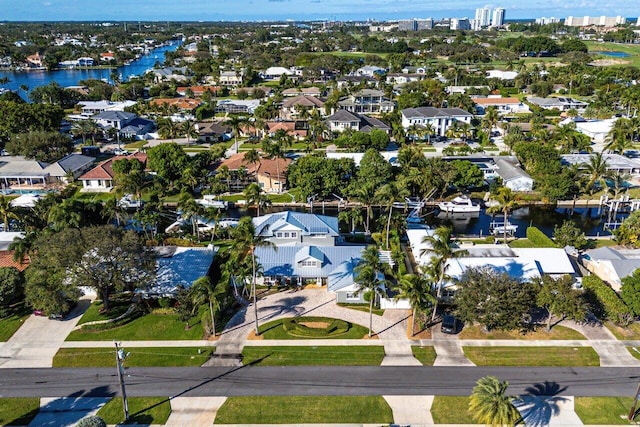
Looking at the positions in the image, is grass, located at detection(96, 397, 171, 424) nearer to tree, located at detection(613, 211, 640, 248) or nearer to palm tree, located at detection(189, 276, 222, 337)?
palm tree, located at detection(189, 276, 222, 337)

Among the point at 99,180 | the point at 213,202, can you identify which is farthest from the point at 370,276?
the point at 99,180

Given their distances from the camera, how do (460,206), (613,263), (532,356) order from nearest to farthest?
(532,356) → (613,263) → (460,206)

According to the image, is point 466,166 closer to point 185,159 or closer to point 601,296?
point 601,296

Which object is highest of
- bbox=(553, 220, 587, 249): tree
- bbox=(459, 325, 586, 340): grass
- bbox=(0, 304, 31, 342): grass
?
bbox=(553, 220, 587, 249): tree

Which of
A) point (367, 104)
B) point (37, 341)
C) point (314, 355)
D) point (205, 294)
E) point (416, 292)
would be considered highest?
point (367, 104)

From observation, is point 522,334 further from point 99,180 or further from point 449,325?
point 99,180

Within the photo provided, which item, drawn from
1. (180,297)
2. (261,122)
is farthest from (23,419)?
(261,122)

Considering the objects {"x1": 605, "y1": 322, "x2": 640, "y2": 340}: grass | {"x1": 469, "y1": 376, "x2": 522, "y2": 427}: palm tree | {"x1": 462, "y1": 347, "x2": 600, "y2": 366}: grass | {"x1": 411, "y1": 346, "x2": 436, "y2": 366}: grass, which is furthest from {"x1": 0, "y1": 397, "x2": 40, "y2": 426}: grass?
{"x1": 605, "y1": 322, "x2": 640, "y2": 340}: grass
